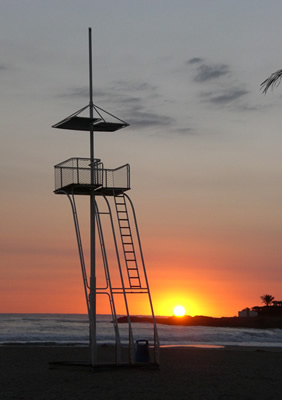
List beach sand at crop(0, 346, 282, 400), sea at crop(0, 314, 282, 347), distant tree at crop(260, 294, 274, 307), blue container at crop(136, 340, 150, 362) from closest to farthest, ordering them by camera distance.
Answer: beach sand at crop(0, 346, 282, 400)
blue container at crop(136, 340, 150, 362)
sea at crop(0, 314, 282, 347)
distant tree at crop(260, 294, 274, 307)

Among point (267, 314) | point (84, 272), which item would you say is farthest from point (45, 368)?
point (267, 314)

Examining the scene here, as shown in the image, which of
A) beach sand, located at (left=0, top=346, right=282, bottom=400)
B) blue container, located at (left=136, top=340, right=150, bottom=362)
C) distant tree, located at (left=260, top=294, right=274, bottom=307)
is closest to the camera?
beach sand, located at (left=0, top=346, right=282, bottom=400)

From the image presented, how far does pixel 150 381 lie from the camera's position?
22938mm

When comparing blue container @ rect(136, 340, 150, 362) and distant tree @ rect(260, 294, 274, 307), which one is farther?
distant tree @ rect(260, 294, 274, 307)

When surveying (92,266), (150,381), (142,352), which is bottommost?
(150,381)

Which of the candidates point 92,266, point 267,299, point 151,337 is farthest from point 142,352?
point 267,299

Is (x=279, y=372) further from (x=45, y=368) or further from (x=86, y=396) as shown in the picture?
(x=86, y=396)

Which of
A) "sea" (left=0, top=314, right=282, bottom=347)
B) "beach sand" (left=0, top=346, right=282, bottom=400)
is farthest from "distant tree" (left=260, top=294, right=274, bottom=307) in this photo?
"beach sand" (left=0, top=346, right=282, bottom=400)

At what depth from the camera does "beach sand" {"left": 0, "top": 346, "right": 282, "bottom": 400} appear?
2017cm

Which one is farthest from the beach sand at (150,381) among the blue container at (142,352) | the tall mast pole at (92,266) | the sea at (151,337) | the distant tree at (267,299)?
the distant tree at (267,299)

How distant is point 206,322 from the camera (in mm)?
135875

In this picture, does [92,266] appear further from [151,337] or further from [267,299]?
[267,299]

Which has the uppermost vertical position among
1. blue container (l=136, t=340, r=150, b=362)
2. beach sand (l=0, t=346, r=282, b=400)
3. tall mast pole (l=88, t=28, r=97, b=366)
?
tall mast pole (l=88, t=28, r=97, b=366)

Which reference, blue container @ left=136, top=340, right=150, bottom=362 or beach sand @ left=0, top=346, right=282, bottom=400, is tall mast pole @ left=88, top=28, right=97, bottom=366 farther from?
blue container @ left=136, top=340, right=150, bottom=362
